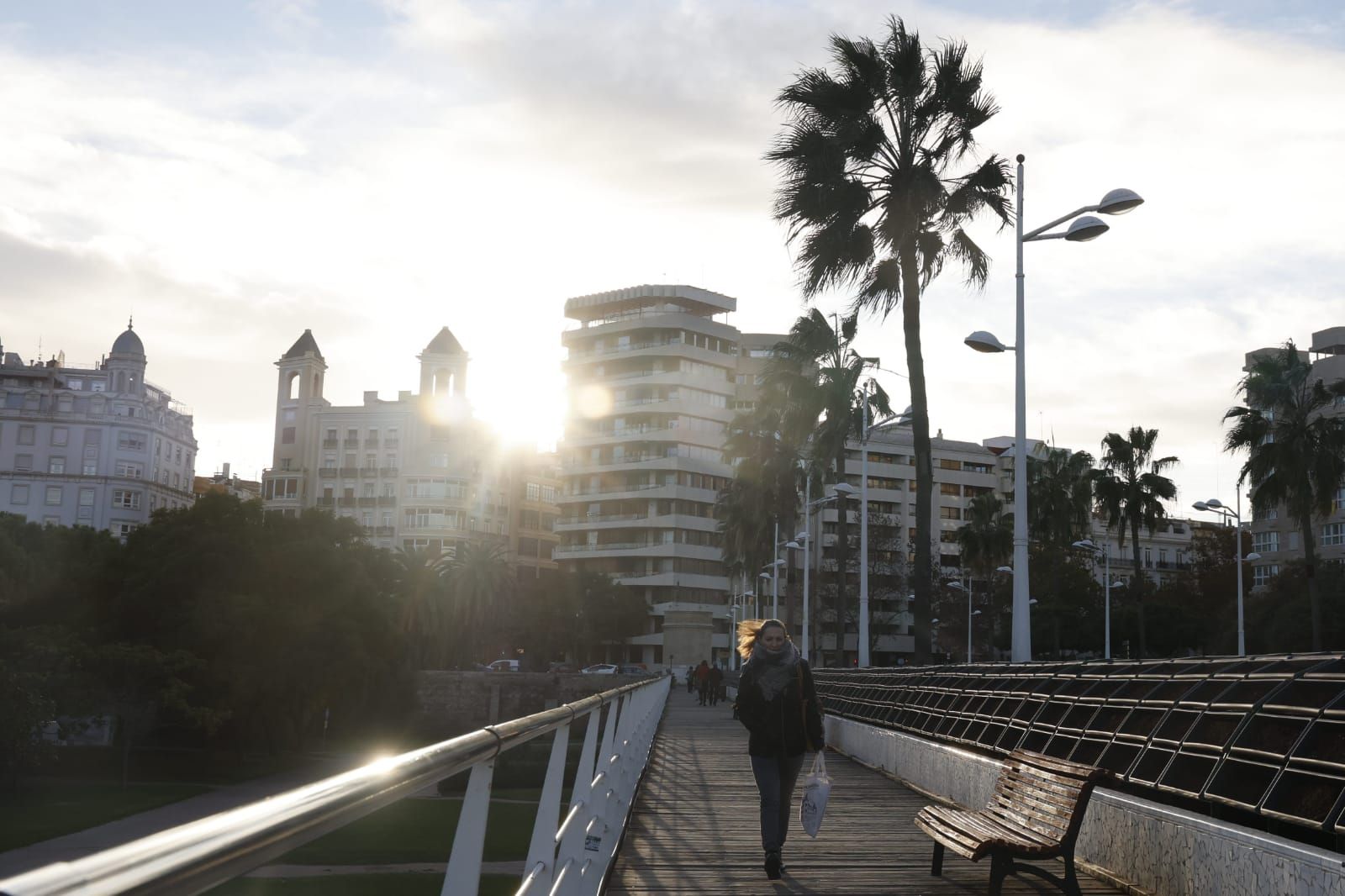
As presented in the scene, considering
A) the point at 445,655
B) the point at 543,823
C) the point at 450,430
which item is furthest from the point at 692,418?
the point at 543,823

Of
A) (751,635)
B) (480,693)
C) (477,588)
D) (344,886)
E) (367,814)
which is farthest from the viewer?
(477,588)

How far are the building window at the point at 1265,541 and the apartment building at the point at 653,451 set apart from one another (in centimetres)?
4500

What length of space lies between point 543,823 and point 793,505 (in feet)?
165

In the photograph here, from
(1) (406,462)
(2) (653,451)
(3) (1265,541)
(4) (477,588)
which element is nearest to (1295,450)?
(3) (1265,541)

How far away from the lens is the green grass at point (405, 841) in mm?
3316

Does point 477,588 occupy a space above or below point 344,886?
above

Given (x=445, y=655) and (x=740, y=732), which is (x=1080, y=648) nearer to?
(x=445, y=655)

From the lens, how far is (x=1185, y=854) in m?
7.17

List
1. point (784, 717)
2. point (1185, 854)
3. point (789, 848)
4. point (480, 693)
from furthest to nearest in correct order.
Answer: point (480, 693) < point (789, 848) < point (784, 717) < point (1185, 854)

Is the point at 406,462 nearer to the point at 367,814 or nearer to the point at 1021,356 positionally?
the point at 1021,356

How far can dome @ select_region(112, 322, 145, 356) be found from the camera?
137 metres

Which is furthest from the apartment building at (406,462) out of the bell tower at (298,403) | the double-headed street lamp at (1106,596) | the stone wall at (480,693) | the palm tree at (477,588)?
the double-headed street lamp at (1106,596)

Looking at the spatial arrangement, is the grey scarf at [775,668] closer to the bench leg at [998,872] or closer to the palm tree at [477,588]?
the bench leg at [998,872]

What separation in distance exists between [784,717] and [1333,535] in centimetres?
7492
